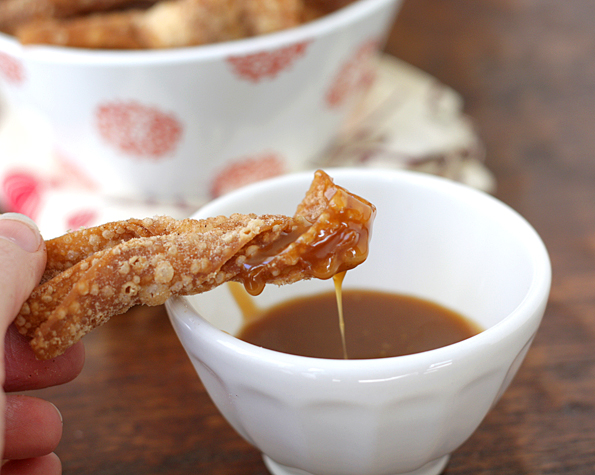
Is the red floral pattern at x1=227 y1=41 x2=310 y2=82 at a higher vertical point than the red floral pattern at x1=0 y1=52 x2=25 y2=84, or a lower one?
higher

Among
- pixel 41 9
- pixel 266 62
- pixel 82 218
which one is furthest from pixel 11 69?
pixel 266 62

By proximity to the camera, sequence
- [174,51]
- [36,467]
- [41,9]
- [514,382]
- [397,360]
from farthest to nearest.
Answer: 1. [41,9]
2. [174,51]
3. [514,382]
4. [36,467]
5. [397,360]

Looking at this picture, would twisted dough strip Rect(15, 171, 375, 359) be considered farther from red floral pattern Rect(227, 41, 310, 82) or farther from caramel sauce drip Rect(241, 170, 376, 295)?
red floral pattern Rect(227, 41, 310, 82)

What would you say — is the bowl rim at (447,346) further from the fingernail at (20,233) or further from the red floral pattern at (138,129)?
the red floral pattern at (138,129)

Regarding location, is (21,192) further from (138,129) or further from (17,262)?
(17,262)

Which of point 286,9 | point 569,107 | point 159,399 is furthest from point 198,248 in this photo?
point 569,107

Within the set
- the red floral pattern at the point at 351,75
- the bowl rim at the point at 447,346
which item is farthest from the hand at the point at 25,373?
the red floral pattern at the point at 351,75

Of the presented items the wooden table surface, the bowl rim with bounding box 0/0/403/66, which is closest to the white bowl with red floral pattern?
the bowl rim with bounding box 0/0/403/66
